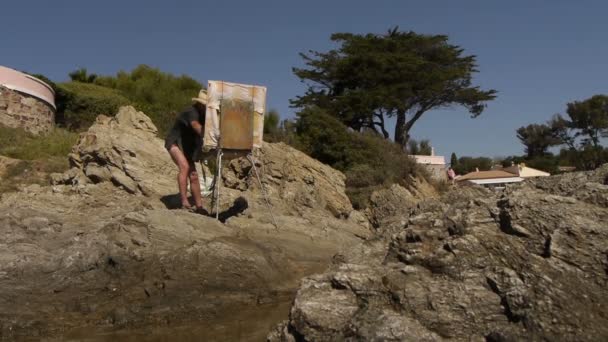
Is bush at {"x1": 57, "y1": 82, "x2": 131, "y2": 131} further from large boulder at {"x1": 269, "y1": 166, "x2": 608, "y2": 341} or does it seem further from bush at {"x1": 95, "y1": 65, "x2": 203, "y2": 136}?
large boulder at {"x1": 269, "y1": 166, "x2": 608, "y2": 341}

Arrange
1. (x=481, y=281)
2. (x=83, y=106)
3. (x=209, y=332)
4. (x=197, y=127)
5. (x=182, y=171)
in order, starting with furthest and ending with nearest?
(x=83, y=106)
(x=197, y=127)
(x=182, y=171)
(x=209, y=332)
(x=481, y=281)

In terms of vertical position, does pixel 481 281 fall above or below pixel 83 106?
below

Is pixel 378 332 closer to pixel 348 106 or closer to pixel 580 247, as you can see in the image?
pixel 580 247

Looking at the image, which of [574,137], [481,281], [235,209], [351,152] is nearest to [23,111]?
[351,152]

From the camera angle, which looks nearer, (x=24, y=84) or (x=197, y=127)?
(x=197, y=127)

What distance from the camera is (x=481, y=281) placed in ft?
14.8

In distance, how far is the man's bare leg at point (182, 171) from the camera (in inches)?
366

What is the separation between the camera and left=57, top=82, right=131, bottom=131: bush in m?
20.3

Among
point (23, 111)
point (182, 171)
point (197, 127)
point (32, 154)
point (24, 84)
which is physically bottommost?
point (182, 171)

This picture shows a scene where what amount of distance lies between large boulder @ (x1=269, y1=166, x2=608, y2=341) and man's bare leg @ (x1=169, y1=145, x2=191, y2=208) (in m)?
4.56

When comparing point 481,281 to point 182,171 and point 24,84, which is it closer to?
point 182,171

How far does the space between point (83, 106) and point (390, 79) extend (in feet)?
49.3

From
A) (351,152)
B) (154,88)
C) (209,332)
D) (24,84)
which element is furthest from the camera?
(154,88)

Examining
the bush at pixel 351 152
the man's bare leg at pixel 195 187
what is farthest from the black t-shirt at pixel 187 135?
the bush at pixel 351 152
